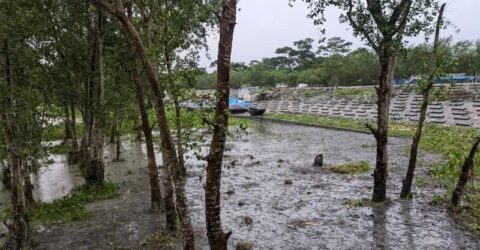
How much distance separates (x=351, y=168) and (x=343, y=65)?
38468 mm

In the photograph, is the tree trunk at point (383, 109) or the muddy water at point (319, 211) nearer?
the muddy water at point (319, 211)

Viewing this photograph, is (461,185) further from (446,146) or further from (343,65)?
(343,65)

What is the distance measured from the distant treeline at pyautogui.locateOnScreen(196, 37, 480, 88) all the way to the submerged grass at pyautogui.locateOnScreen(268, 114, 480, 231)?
3.07 m

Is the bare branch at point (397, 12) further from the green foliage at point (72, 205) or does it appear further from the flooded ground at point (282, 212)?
the green foliage at point (72, 205)

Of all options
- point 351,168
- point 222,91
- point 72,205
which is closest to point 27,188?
point 72,205

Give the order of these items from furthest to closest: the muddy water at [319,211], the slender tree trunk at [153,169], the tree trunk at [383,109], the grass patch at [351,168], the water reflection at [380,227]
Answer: the grass patch at [351,168], the tree trunk at [383,109], the slender tree trunk at [153,169], the muddy water at [319,211], the water reflection at [380,227]

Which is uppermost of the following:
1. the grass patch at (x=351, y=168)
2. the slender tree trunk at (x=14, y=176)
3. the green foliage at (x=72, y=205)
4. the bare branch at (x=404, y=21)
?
the bare branch at (x=404, y=21)

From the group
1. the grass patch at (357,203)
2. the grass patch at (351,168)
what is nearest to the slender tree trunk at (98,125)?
the grass patch at (357,203)

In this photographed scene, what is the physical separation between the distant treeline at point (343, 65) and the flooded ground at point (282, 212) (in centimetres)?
376

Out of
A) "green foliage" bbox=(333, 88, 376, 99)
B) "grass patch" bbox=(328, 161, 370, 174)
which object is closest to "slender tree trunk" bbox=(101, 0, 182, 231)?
"grass patch" bbox=(328, 161, 370, 174)

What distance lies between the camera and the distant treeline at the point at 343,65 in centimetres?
1201

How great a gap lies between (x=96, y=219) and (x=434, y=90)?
9.41m

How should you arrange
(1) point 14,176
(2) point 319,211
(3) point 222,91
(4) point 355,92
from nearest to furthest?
(3) point 222,91, (1) point 14,176, (2) point 319,211, (4) point 355,92

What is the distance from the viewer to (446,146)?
20.3 m
